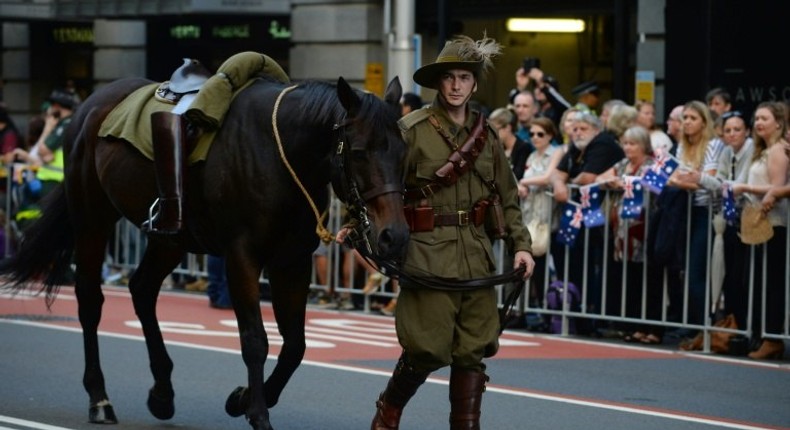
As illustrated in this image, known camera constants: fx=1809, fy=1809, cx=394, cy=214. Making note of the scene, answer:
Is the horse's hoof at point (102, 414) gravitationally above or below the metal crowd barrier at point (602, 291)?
below

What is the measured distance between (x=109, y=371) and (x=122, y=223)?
8100 millimetres

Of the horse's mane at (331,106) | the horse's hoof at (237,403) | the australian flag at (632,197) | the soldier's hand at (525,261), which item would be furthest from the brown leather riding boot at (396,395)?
the australian flag at (632,197)

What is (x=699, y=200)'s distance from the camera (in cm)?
1422

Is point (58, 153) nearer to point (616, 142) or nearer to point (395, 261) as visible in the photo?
point (616, 142)

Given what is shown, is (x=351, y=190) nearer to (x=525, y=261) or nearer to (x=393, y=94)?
(x=393, y=94)

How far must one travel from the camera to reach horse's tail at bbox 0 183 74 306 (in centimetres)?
1073

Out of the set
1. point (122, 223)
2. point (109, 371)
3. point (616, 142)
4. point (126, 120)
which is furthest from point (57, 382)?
point (122, 223)

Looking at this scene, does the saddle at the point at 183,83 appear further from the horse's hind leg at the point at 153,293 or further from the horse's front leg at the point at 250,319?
the horse's front leg at the point at 250,319

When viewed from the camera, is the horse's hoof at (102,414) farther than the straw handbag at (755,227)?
No

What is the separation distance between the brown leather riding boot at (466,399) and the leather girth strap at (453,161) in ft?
2.72

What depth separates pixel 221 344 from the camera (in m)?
13.6

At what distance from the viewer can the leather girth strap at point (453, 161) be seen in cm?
809

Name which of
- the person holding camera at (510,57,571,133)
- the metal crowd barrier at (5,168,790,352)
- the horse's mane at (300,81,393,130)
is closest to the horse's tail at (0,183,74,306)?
the horse's mane at (300,81,393,130)

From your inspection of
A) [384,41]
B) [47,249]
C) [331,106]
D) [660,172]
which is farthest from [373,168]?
[384,41]
